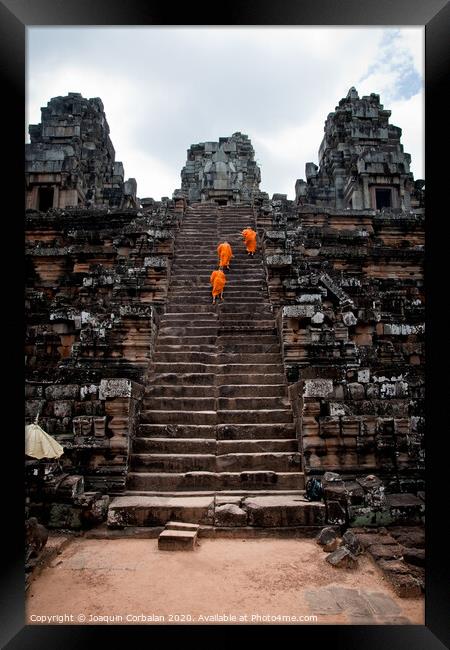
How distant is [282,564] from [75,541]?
84.8 inches

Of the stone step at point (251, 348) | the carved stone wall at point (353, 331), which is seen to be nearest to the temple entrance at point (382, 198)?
the carved stone wall at point (353, 331)

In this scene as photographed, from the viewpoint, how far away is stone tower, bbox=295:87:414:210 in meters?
18.0

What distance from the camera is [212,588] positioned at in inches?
145

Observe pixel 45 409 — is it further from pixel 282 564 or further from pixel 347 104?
pixel 347 104

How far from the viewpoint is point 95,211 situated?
1425cm

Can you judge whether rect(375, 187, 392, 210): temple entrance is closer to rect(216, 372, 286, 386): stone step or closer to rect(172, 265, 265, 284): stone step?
rect(172, 265, 265, 284): stone step

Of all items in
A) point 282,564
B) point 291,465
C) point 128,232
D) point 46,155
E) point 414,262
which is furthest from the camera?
point 46,155

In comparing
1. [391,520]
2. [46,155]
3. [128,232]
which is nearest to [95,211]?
[128,232]

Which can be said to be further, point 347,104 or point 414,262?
point 347,104

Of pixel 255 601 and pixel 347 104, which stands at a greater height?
pixel 347 104

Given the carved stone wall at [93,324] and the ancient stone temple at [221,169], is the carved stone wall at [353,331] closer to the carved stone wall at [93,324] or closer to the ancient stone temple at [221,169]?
the carved stone wall at [93,324]

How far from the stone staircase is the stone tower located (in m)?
10.7

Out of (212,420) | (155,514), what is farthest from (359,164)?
(155,514)
